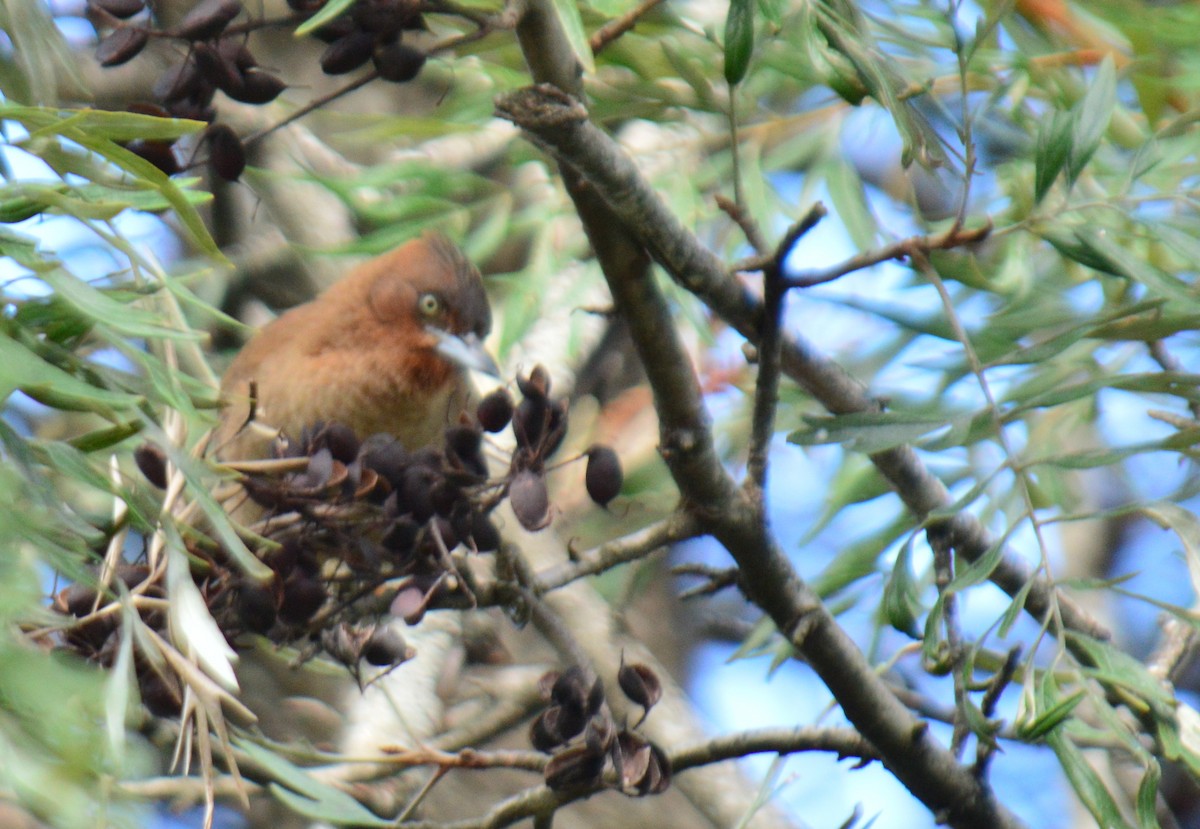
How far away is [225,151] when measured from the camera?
6.63 ft

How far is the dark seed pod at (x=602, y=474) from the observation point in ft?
6.24

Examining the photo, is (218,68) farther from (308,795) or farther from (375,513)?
(308,795)

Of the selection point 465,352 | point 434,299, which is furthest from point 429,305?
point 465,352

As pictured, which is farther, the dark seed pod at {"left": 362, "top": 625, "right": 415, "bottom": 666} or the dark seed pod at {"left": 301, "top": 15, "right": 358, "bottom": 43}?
the dark seed pod at {"left": 362, "top": 625, "right": 415, "bottom": 666}

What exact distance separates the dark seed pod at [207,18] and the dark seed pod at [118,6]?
0.10m

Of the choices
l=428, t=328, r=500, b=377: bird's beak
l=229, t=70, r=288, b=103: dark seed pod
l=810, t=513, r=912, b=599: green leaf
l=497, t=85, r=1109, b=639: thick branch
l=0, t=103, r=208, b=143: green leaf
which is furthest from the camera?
l=428, t=328, r=500, b=377: bird's beak

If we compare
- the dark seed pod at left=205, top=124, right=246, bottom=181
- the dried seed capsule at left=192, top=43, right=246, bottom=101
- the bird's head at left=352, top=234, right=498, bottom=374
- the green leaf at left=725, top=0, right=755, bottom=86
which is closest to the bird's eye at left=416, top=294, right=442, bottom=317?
the bird's head at left=352, top=234, right=498, bottom=374

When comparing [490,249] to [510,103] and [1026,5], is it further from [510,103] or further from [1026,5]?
[510,103]

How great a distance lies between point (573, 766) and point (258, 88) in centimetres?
104

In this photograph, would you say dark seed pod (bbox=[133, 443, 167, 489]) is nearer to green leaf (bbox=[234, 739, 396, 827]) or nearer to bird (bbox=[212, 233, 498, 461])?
green leaf (bbox=[234, 739, 396, 827])

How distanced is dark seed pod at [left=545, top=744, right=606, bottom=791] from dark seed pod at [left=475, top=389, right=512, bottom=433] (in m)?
0.45

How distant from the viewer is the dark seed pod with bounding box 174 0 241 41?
1.86 m

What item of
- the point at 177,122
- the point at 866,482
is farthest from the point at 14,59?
the point at 866,482

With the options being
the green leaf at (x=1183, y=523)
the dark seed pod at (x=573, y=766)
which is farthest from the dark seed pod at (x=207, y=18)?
the green leaf at (x=1183, y=523)
